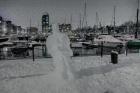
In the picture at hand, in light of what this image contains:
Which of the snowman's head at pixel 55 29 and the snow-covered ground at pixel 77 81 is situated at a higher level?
the snowman's head at pixel 55 29

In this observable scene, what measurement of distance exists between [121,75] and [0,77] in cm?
675

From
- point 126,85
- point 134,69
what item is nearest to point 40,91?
point 126,85

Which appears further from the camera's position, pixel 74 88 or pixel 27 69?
pixel 27 69

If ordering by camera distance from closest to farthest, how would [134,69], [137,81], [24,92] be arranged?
[24,92]
[137,81]
[134,69]

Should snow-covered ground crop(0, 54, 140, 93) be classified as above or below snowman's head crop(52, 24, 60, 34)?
below

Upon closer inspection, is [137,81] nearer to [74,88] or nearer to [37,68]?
[74,88]

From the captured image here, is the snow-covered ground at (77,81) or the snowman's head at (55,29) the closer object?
the snow-covered ground at (77,81)

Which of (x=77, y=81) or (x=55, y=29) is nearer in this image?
(x=77, y=81)

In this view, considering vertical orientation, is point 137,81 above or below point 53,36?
below

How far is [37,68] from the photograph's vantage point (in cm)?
1205

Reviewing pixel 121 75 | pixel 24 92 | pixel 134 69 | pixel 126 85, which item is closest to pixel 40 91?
pixel 24 92

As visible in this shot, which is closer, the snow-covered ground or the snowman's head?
the snow-covered ground

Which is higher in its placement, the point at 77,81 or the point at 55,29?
the point at 55,29

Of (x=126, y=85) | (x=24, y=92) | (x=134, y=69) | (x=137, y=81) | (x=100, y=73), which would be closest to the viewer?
(x=24, y=92)
